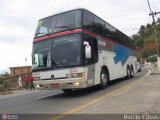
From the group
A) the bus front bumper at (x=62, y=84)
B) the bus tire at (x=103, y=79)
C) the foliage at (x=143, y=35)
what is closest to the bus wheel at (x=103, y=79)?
the bus tire at (x=103, y=79)

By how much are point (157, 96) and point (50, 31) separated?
583cm

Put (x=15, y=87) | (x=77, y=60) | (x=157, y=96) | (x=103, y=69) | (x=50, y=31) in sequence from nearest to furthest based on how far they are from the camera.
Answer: (x=157, y=96)
(x=77, y=60)
(x=50, y=31)
(x=103, y=69)
(x=15, y=87)

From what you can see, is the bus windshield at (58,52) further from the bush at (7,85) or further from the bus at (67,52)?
the bush at (7,85)

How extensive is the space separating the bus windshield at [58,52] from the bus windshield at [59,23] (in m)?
0.53

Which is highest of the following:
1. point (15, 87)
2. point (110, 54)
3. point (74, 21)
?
point (74, 21)

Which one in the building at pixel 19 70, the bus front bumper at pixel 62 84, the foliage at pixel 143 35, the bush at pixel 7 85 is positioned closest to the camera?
the bus front bumper at pixel 62 84

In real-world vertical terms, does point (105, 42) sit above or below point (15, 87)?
above

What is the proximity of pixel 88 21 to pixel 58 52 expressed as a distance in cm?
239

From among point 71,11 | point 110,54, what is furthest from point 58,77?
point 110,54

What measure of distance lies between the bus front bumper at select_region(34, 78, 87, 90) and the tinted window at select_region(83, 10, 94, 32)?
262cm

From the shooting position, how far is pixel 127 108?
1022 cm

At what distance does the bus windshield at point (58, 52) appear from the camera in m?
14.6

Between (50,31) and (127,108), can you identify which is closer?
(127,108)

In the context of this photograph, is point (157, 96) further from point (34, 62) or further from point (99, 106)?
point (34, 62)
